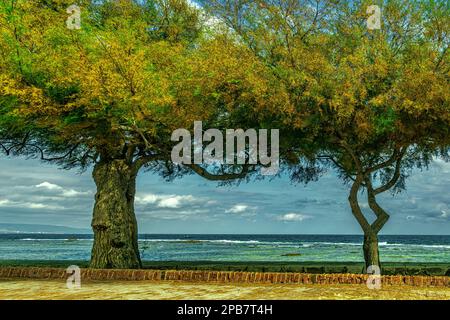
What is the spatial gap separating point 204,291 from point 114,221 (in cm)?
664

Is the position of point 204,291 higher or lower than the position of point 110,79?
lower

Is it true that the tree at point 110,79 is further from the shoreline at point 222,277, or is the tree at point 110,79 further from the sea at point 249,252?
the sea at point 249,252

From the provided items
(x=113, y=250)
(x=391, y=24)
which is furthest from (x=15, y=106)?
(x=391, y=24)

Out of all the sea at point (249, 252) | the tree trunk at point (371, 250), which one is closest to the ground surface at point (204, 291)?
the tree trunk at point (371, 250)

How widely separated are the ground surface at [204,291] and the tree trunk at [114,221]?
4222 mm

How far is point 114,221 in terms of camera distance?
58.0 ft

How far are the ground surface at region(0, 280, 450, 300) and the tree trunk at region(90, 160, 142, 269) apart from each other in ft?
13.9

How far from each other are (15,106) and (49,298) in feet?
18.3

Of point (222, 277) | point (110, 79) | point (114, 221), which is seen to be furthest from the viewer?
point (114, 221)

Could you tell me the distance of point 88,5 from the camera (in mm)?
17641

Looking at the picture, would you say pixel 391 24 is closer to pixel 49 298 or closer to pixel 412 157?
pixel 412 157

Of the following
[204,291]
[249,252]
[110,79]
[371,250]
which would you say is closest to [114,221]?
[110,79]

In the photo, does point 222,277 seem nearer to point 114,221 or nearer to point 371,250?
point 371,250

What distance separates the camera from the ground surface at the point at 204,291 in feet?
36.2
